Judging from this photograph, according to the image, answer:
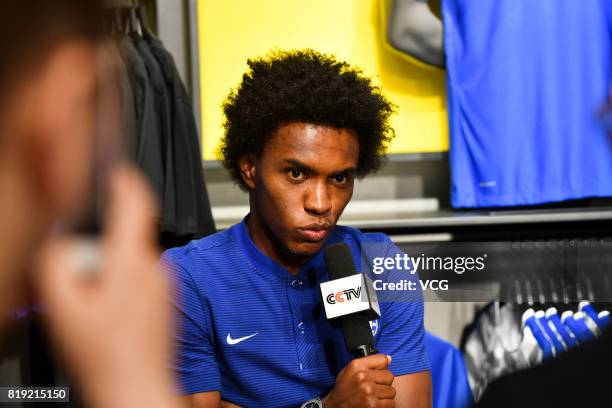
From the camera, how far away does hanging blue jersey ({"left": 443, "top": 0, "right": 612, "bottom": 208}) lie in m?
2.19

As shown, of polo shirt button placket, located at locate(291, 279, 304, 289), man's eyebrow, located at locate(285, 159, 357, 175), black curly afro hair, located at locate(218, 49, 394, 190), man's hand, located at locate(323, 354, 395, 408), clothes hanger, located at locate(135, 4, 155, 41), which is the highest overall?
clothes hanger, located at locate(135, 4, 155, 41)

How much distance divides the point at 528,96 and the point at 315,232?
1006mm

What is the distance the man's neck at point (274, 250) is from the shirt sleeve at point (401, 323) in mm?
143

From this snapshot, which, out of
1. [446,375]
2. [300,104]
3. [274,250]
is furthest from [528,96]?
[274,250]

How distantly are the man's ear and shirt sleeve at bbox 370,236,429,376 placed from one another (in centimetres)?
28

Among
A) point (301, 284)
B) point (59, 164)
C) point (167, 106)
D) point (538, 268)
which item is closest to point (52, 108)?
point (59, 164)

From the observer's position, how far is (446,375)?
192 centimetres

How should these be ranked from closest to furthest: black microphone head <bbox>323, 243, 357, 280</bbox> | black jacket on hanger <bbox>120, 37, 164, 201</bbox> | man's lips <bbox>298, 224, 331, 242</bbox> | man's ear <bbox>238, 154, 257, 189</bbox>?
1. black microphone head <bbox>323, 243, 357, 280</bbox>
2. man's lips <bbox>298, 224, 331, 242</bbox>
3. man's ear <bbox>238, 154, 257, 189</bbox>
4. black jacket on hanger <bbox>120, 37, 164, 201</bbox>

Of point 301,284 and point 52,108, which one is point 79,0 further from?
point 301,284

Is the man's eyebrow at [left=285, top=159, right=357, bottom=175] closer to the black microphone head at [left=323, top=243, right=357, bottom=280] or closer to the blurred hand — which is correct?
the black microphone head at [left=323, top=243, right=357, bottom=280]

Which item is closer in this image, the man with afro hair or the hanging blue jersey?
the man with afro hair

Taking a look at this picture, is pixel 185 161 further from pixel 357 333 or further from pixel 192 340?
pixel 357 333

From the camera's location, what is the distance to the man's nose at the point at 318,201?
57.9 inches

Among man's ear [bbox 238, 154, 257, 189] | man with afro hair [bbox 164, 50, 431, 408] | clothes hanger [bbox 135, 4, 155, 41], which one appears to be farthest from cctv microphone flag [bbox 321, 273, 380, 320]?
clothes hanger [bbox 135, 4, 155, 41]
